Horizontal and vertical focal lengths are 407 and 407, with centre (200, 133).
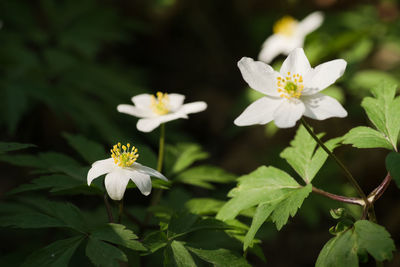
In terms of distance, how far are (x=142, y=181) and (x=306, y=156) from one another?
34.4 inches

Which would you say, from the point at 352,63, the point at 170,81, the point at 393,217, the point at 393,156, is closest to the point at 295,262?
the point at 393,217

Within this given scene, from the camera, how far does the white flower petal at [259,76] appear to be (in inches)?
79.9

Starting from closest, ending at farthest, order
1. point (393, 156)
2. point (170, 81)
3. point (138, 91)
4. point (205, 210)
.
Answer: point (393, 156) < point (205, 210) < point (138, 91) < point (170, 81)

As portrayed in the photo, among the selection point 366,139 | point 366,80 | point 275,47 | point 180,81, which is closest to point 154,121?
point 366,139

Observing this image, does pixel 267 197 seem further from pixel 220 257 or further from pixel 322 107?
pixel 322 107

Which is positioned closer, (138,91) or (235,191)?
(235,191)

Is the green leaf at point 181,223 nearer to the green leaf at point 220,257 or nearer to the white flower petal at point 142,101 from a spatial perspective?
the green leaf at point 220,257

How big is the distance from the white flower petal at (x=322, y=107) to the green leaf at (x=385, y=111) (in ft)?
0.84

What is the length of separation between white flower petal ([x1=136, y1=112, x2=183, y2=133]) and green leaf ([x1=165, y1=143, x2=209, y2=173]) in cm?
33

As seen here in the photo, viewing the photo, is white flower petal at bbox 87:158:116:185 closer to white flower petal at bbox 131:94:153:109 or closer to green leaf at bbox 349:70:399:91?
white flower petal at bbox 131:94:153:109

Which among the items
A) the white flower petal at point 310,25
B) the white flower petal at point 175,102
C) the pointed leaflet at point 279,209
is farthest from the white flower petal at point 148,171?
the white flower petal at point 310,25

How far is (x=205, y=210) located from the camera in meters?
2.27

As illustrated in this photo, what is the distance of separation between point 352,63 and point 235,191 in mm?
2609

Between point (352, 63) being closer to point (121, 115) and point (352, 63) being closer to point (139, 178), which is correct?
point (121, 115)
